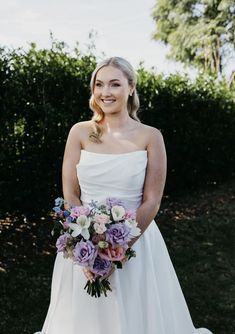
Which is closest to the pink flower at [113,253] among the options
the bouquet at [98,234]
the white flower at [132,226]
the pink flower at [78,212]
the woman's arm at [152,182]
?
the bouquet at [98,234]

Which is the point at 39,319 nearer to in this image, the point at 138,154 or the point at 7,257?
the point at 7,257

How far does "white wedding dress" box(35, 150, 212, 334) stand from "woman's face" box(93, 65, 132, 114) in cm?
32


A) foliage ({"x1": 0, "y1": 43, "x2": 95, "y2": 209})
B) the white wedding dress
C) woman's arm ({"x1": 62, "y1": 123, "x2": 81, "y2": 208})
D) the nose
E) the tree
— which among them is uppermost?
the tree

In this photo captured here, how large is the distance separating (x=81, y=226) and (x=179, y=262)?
436 cm

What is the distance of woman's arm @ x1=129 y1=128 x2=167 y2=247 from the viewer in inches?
110

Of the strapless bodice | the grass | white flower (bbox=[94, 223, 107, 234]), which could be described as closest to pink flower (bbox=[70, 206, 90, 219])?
white flower (bbox=[94, 223, 107, 234])

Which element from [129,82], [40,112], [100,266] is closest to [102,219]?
[100,266]

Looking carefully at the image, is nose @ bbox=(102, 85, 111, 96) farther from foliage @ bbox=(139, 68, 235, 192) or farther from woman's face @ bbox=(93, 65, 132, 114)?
foliage @ bbox=(139, 68, 235, 192)

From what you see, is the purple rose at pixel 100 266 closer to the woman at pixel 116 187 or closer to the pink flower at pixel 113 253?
the pink flower at pixel 113 253

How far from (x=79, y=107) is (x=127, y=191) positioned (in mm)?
4177

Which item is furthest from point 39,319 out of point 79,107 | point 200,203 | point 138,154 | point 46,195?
point 200,203

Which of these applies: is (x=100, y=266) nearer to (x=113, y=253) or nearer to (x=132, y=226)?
(x=113, y=253)

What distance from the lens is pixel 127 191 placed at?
9.30 feet

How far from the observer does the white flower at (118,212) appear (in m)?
2.41
